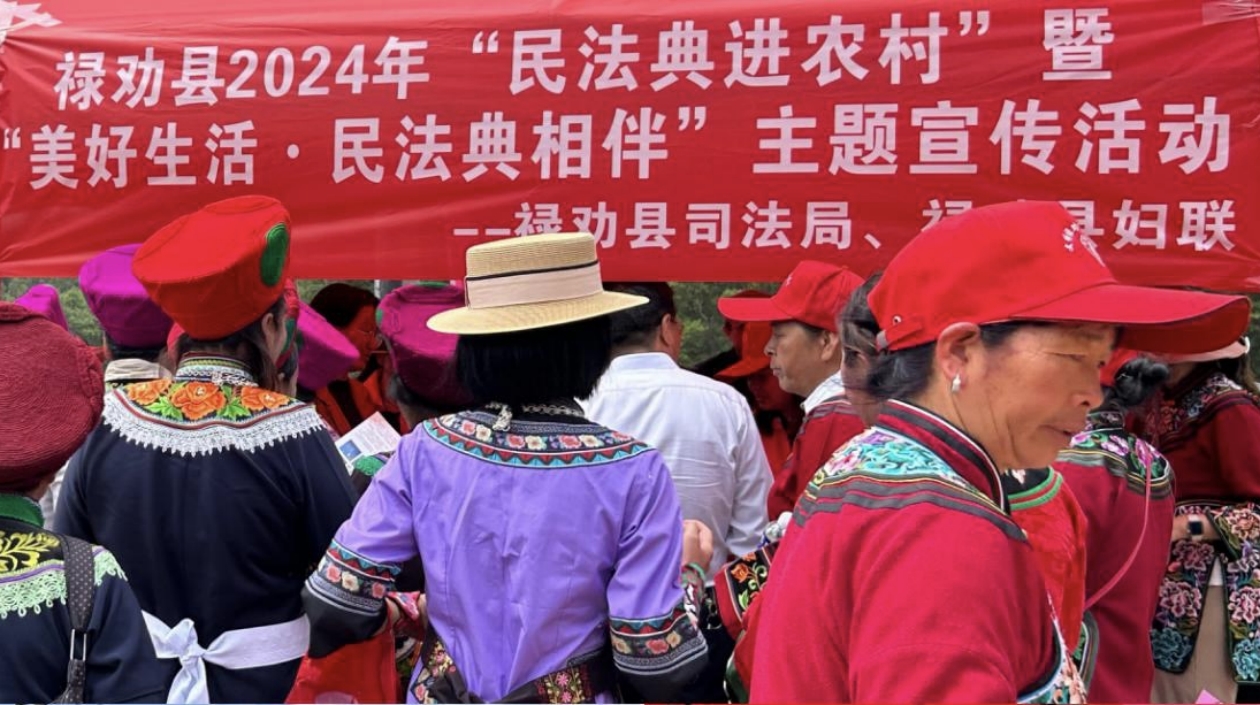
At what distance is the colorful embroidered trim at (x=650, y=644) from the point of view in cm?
213

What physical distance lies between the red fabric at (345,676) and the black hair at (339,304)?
7.74ft

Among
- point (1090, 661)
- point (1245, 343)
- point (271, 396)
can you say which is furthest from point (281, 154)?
point (1245, 343)

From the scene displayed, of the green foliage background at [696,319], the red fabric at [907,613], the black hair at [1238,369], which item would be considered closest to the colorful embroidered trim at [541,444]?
the red fabric at [907,613]

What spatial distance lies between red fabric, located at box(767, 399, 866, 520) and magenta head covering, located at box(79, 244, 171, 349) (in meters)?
1.67

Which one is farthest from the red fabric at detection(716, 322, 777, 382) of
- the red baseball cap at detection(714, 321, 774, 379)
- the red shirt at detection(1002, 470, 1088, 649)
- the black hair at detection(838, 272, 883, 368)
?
the red shirt at detection(1002, 470, 1088, 649)

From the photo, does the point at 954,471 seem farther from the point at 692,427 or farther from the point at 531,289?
the point at 692,427

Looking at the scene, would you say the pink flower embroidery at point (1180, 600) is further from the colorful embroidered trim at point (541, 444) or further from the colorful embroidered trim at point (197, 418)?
the colorful embroidered trim at point (197, 418)

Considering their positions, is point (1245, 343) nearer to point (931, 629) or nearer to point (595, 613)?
point (595, 613)

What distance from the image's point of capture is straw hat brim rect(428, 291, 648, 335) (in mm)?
2236

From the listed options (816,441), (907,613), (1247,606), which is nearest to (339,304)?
(816,441)

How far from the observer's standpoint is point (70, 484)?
2580 millimetres

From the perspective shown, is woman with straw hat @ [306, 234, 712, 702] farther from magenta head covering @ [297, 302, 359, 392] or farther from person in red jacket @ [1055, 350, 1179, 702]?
magenta head covering @ [297, 302, 359, 392]

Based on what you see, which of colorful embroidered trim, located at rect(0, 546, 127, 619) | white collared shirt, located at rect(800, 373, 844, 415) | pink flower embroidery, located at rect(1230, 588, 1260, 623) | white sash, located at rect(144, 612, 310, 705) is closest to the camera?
colorful embroidered trim, located at rect(0, 546, 127, 619)

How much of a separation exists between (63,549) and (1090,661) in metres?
1.66
